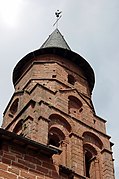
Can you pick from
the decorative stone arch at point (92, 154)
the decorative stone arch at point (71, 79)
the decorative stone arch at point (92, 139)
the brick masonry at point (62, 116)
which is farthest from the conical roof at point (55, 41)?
the decorative stone arch at point (92, 154)

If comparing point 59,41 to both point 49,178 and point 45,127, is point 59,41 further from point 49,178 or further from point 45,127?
point 49,178

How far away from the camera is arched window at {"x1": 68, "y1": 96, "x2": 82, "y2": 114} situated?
57.7 ft

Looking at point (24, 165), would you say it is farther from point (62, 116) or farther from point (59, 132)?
point (62, 116)

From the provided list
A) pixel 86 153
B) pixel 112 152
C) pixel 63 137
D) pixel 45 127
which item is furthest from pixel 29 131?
pixel 112 152

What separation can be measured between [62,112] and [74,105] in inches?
74.0

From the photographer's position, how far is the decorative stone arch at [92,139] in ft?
53.6

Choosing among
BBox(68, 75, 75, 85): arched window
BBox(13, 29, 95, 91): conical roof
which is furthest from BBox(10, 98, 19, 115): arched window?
BBox(68, 75, 75, 85): arched window

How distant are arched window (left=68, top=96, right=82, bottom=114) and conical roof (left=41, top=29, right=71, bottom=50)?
171 inches

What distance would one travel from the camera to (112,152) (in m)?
16.5

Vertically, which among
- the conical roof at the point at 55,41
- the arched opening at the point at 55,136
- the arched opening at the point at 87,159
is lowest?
the arched opening at the point at 87,159

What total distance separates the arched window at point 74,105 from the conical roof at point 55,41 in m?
4.34

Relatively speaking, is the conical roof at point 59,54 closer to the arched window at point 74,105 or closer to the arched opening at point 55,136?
the arched window at point 74,105

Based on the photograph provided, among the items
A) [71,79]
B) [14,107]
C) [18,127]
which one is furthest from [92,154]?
[71,79]

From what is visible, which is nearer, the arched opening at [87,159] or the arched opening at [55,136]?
the arched opening at [55,136]
